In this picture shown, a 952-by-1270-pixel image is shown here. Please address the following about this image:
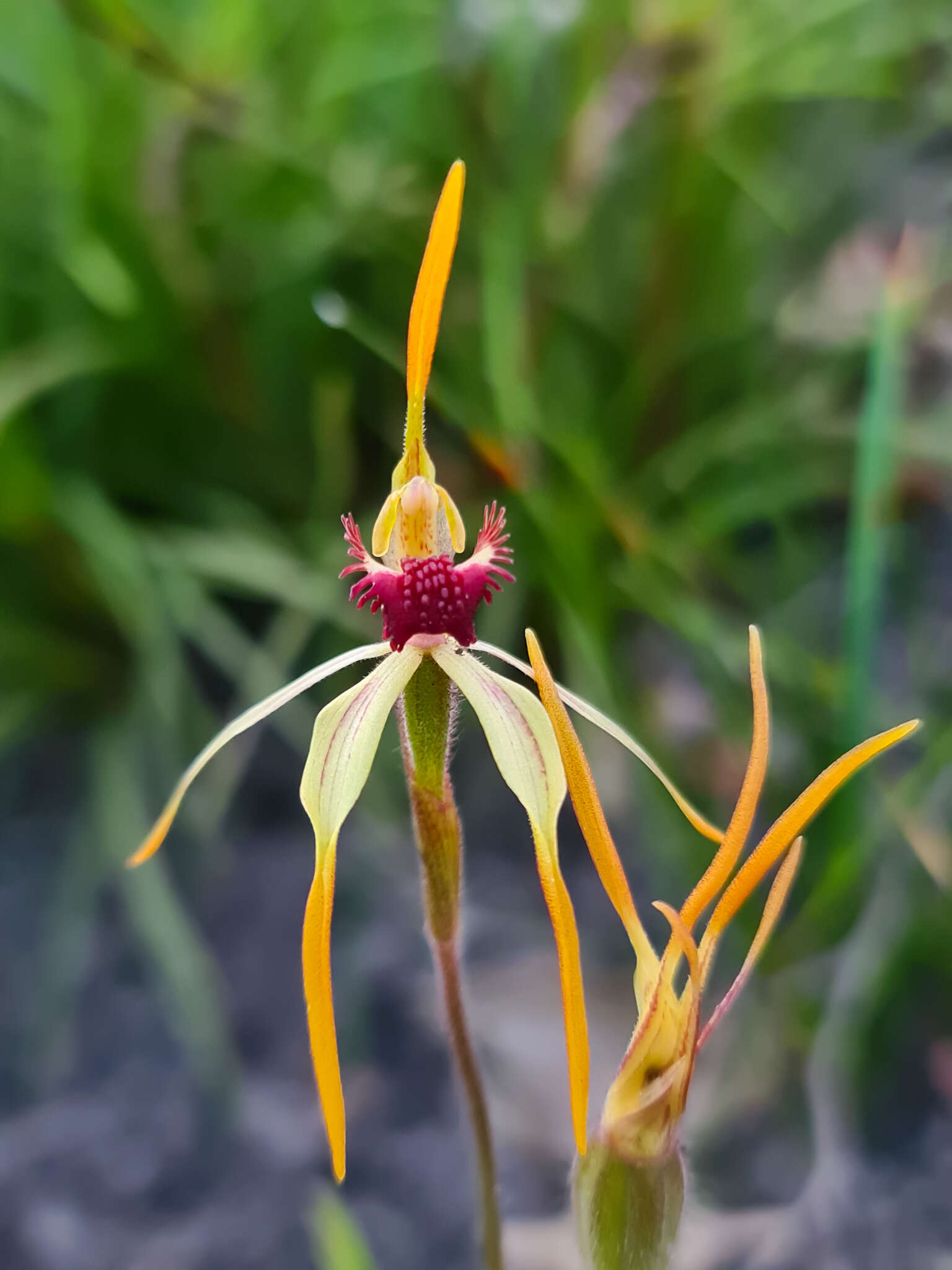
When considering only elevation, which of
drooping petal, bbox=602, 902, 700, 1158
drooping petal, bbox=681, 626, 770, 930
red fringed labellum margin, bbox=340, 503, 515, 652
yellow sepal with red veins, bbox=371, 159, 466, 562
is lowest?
drooping petal, bbox=602, 902, 700, 1158

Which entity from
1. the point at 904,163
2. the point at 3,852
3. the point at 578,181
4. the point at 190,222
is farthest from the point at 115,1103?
the point at 904,163

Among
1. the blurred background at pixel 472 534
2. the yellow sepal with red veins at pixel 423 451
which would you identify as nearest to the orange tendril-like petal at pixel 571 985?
the yellow sepal with red veins at pixel 423 451

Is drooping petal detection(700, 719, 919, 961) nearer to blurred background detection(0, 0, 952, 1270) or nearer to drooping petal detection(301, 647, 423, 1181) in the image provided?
drooping petal detection(301, 647, 423, 1181)

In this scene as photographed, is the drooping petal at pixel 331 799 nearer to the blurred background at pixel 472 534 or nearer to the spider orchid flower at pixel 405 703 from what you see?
the spider orchid flower at pixel 405 703

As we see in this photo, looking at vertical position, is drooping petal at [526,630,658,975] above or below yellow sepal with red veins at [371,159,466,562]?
below

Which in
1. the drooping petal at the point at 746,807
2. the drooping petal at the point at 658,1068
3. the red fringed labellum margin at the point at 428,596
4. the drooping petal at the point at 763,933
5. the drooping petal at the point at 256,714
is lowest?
the drooping petal at the point at 658,1068

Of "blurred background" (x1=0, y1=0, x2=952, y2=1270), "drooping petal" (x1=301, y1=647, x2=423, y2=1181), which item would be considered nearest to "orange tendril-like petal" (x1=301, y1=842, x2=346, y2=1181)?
"drooping petal" (x1=301, y1=647, x2=423, y2=1181)

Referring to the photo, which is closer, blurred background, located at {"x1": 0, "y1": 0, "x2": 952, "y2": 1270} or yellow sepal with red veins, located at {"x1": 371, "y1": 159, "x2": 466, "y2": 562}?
yellow sepal with red veins, located at {"x1": 371, "y1": 159, "x2": 466, "y2": 562}
